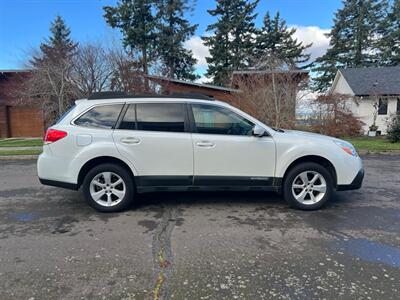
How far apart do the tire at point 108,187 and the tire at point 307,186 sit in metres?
2.54

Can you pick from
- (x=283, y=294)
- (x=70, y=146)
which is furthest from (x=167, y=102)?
(x=283, y=294)

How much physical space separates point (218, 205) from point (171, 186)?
91 centimetres

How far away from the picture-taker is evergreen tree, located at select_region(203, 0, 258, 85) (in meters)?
34.2

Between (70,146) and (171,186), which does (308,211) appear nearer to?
(171,186)

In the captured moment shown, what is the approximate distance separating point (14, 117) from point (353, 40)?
4221 centimetres

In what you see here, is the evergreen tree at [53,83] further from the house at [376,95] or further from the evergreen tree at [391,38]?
the evergreen tree at [391,38]

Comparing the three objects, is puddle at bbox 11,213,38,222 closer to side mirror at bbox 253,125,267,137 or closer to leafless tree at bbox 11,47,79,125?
side mirror at bbox 253,125,267,137

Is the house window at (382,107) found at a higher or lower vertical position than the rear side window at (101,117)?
higher

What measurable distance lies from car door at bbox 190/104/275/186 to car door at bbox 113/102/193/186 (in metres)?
0.18

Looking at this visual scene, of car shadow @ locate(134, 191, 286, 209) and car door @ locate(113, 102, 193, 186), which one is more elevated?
car door @ locate(113, 102, 193, 186)

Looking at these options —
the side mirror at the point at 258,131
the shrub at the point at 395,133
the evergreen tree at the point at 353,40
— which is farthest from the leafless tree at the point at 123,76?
the evergreen tree at the point at 353,40

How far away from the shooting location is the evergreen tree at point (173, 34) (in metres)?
29.3

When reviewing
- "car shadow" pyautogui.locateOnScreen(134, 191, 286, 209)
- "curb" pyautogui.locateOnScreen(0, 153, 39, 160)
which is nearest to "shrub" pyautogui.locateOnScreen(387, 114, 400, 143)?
"car shadow" pyautogui.locateOnScreen(134, 191, 286, 209)

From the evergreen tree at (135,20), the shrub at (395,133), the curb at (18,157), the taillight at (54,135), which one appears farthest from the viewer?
the evergreen tree at (135,20)
